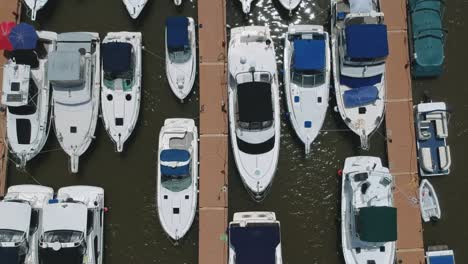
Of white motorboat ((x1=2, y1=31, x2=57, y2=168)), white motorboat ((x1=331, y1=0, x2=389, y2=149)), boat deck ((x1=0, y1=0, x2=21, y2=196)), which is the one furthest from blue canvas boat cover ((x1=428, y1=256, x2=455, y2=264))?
boat deck ((x1=0, y1=0, x2=21, y2=196))

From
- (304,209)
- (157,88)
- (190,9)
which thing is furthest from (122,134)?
(304,209)

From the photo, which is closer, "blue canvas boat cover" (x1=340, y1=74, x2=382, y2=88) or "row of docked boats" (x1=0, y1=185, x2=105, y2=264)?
"row of docked boats" (x1=0, y1=185, x2=105, y2=264)

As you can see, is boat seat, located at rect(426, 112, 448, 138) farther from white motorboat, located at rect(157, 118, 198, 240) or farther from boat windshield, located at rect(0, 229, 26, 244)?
boat windshield, located at rect(0, 229, 26, 244)

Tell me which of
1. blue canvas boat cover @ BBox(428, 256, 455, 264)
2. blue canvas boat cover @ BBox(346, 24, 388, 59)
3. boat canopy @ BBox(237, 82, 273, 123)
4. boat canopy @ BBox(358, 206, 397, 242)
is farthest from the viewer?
blue canvas boat cover @ BBox(428, 256, 455, 264)

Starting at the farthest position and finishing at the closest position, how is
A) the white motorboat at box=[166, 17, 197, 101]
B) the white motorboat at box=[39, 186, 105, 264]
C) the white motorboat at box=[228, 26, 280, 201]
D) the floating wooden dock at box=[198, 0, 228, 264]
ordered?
the white motorboat at box=[166, 17, 197, 101] < the floating wooden dock at box=[198, 0, 228, 264] < the white motorboat at box=[228, 26, 280, 201] < the white motorboat at box=[39, 186, 105, 264]

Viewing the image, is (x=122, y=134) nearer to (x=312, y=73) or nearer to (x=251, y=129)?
(x=251, y=129)

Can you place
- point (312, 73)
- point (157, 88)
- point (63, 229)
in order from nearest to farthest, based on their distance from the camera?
1. point (63, 229)
2. point (312, 73)
3. point (157, 88)
